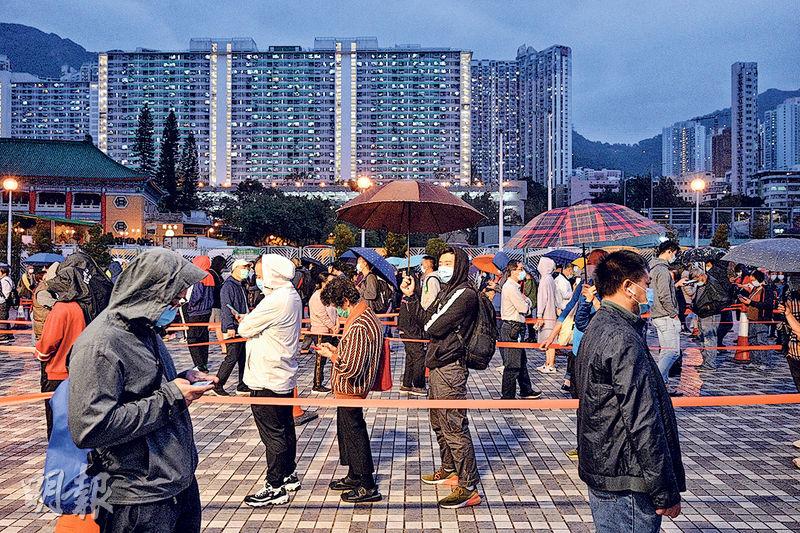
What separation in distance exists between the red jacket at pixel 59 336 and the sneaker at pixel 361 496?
2604 mm

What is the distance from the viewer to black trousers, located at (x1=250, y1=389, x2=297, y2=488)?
4.99 meters

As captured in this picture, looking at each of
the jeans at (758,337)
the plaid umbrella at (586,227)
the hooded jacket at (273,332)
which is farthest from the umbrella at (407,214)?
the jeans at (758,337)

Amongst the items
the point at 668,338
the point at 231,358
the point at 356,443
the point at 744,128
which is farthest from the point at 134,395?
the point at 744,128

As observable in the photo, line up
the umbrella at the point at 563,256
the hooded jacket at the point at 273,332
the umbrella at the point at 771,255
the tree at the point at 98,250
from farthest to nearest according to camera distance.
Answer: the tree at the point at 98,250 < the umbrella at the point at 563,256 < the umbrella at the point at 771,255 < the hooded jacket at the point at 273,332

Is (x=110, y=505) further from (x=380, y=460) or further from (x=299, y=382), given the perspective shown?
(x=299, y=382)

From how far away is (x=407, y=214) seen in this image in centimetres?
923

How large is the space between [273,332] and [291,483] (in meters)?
1.23

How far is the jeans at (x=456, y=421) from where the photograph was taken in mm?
5043

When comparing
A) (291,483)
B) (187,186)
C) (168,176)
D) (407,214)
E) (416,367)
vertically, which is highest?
(168,176)

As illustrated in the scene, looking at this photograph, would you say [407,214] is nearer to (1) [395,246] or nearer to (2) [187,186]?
(1) [395,246]

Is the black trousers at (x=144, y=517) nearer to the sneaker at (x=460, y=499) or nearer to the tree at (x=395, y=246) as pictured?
the sneaker at (x=460, y=499)

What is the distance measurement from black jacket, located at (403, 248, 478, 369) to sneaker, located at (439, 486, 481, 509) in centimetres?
98

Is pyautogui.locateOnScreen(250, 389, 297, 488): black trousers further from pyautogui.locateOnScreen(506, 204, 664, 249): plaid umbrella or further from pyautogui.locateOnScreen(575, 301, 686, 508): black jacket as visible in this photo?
pyautogui.locateOnScreen(506, 204, 664, 249): plaid umbrella

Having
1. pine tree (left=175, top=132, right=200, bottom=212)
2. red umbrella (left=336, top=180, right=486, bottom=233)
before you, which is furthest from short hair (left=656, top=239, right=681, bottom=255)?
pine tree (left=175, top=132, right=200, bottom=212)
